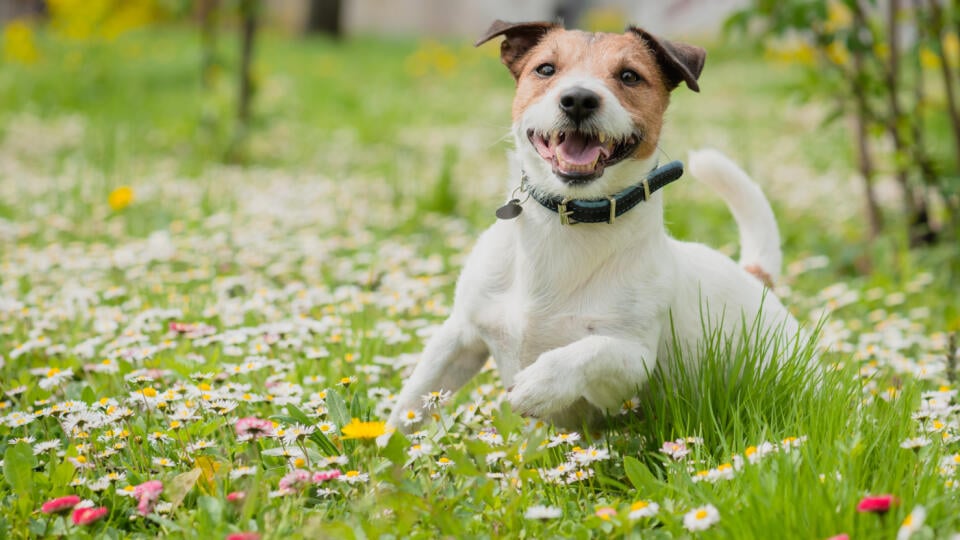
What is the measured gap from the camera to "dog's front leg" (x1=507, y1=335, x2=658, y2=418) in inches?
97.3

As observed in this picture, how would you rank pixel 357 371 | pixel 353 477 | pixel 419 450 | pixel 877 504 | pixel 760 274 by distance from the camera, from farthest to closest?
pixel 760 274 < pixel 357 371 < pixel 419 450 < pixel 353 477 < pixel 877 504

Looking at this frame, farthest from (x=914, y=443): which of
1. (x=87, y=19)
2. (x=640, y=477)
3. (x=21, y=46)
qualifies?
(x=21, y=46)

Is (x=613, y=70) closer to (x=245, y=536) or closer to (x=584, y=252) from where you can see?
(x=584, y=252)

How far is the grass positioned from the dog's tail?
0.25 metres

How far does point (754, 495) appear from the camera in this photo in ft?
6.79

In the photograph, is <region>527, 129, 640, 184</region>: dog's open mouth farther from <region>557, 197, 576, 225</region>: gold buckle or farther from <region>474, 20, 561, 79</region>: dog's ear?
<region>474, 20, 561, 79</region>: dog's ear

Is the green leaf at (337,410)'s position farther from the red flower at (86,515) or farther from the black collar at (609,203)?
the black collar at (609,203)

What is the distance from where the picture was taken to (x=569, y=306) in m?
2.74

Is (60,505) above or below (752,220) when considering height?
below

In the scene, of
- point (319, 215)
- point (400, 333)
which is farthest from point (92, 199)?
point (400, 333)

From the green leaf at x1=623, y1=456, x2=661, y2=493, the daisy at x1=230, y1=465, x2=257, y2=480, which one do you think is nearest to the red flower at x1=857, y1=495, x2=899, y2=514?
the green leaf at x1=623, y1=456, x2=661, y2=493

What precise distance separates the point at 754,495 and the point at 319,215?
4.47 metres

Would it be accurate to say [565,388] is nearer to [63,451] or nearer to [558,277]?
[558,277]

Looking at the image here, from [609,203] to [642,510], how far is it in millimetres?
954
